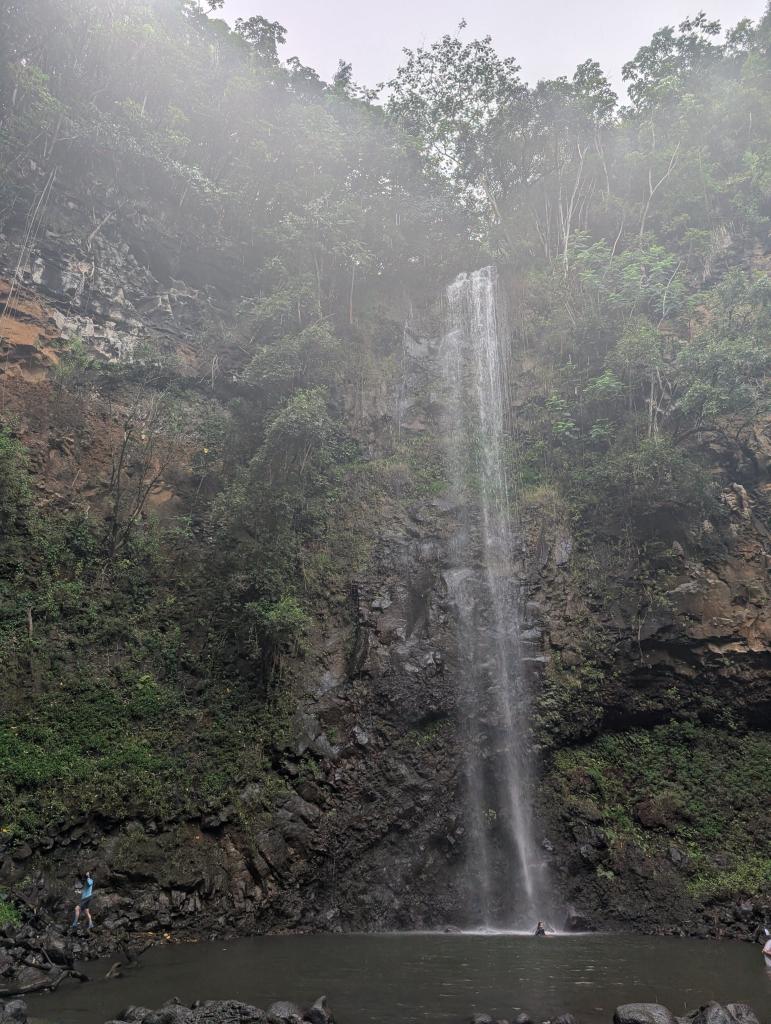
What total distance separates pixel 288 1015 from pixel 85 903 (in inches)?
176

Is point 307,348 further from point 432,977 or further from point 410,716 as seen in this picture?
point 432,977

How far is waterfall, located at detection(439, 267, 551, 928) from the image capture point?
1284cm

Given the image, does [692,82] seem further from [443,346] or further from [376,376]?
[376,376]

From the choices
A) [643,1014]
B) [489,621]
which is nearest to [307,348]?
[489,621]

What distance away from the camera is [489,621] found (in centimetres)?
1619

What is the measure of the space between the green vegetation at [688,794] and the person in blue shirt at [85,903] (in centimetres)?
920

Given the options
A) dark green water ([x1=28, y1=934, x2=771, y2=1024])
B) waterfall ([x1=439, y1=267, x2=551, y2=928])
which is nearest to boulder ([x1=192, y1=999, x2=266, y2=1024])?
dark green water ([x1=28, y1=934, x2=771, y2=1024])

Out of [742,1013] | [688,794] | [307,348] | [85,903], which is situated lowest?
[742,1013]

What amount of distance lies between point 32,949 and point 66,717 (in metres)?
4.66

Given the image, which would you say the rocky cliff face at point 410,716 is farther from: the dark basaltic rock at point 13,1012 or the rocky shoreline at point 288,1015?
the rocky shoreline at point 288,1015

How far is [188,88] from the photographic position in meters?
24.4

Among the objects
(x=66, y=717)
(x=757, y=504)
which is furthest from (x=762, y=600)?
(x=66, y=717)

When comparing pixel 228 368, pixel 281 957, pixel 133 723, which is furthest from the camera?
pixel 228 368

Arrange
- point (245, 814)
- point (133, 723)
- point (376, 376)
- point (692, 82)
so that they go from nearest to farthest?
point (245, 814) < point (133, 723) < point (376, 376) < point (692, 82)
